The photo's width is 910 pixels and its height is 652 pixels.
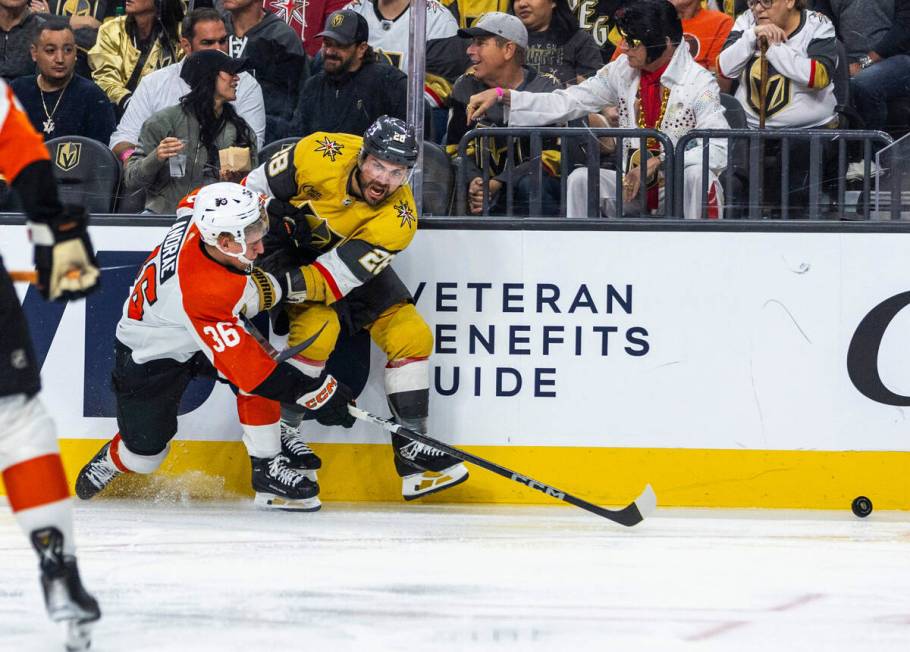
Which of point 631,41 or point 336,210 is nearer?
point 336,210

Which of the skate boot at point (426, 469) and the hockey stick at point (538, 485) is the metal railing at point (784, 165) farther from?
the skate boot at point (426, 469)

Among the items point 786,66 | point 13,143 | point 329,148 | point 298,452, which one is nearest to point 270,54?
point 329,148

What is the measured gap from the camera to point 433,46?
486 cm

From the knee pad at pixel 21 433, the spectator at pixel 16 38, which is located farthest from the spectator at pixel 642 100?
the knee pad at pixel 21 433

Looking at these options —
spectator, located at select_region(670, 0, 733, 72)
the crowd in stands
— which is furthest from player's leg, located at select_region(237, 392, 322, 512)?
spectator, located at select_region(670, 0, 733, 72)

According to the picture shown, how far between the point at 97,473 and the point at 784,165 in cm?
259

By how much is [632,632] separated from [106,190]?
101 inches

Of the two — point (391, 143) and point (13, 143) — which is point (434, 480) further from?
point (13, 143)

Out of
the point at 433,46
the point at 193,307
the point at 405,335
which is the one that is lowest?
the point at 405,335

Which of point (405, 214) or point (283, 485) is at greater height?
point (405, 214)

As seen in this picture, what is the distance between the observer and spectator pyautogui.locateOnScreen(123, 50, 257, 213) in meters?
4.86

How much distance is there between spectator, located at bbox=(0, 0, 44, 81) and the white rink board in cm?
60

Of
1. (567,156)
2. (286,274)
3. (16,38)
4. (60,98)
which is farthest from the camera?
(16,38)

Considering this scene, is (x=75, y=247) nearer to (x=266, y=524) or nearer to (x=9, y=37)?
(x=266, y=524)
